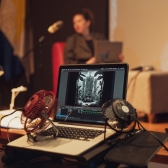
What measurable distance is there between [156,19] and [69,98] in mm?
2305

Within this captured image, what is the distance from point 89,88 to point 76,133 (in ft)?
0.63

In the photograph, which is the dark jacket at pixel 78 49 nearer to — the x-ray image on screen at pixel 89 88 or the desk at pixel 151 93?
the desk at pixel 151 93

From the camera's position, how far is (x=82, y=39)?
136 inches

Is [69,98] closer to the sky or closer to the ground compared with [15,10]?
closer to the ground

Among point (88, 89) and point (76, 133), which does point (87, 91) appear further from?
point (76, 133)

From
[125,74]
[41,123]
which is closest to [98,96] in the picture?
[125,74]

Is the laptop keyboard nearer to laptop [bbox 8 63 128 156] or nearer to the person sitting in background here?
laptop [bbox 8 63 128 156]

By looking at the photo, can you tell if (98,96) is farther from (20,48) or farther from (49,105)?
(20,48)

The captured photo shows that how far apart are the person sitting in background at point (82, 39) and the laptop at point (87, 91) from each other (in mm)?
2019

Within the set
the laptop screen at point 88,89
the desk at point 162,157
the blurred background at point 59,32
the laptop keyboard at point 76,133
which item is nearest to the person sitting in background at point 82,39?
the blurred background at point 59,32

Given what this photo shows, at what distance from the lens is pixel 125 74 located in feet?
3.61

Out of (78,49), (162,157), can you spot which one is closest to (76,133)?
(162,157)

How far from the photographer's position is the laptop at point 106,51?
2.63 metres

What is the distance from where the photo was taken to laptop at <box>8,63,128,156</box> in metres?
1.11
